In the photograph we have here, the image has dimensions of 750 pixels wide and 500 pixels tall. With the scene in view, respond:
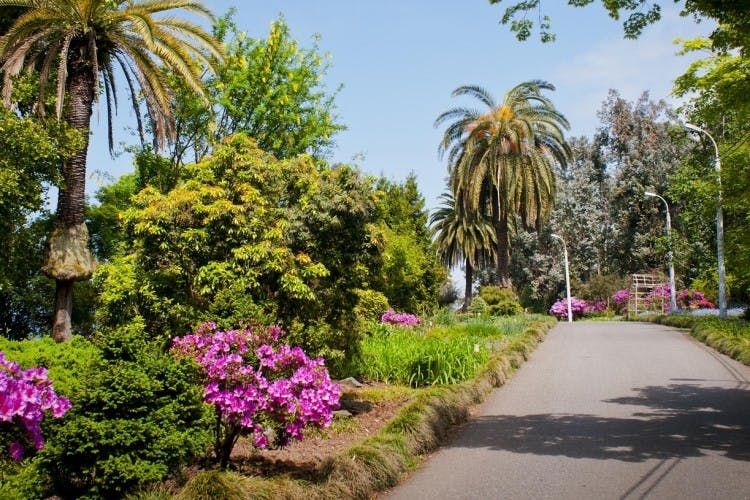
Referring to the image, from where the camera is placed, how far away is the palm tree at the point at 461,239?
157 ft

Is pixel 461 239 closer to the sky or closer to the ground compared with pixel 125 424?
closer to the sky

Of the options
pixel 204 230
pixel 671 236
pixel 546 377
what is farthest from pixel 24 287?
pixel 671 236

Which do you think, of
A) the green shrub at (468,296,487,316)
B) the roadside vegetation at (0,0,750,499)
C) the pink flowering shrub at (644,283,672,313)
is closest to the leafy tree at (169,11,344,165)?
the roadside vegetation at (0,0,750,499)

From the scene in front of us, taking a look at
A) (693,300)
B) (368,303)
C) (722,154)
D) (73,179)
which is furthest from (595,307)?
(73,179)

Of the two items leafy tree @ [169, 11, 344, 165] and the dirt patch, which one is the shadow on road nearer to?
the dirt patch

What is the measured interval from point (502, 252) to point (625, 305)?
67.3ft

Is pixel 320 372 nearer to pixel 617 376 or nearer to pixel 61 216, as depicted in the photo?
pixel 617 376

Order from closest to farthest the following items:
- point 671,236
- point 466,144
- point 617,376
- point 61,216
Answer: point 617,376 → point 61,216 → point 671,236 → point 466,144

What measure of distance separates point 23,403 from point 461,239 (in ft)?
148

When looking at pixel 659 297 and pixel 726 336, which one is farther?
pixel 659 297

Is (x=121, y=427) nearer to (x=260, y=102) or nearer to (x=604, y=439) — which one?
(x=604, y=439)

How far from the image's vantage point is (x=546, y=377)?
49.0 ft

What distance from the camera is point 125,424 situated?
521cm

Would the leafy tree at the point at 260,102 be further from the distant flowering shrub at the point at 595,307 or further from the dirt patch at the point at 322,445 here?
the distant flowering shrub at the point at 595,307
